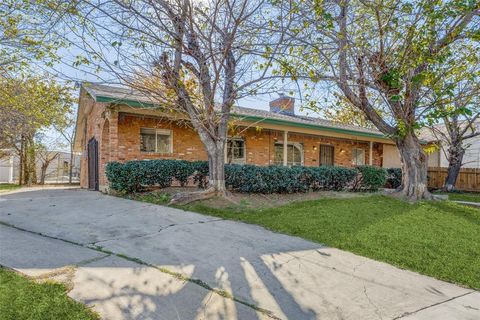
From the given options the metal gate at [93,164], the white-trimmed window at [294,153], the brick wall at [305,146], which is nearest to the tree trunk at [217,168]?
the brick wall at [305,146]

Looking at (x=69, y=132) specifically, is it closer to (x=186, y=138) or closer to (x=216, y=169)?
(x=186, y=138)

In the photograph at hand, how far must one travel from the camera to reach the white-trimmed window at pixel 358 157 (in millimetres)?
18469

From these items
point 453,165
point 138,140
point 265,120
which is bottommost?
point 453,165

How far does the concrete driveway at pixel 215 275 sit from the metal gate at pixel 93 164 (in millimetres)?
6618

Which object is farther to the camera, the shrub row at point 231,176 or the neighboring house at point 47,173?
the neighboring house at point 47,173

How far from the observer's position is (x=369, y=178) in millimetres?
13180

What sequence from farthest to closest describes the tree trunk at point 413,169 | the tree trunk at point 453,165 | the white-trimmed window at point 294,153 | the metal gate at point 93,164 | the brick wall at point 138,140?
1. the white-trimmed window at point 294,153
2. the tree trunk at point 453,165
3. the metal gate at point 93,164
4. the brick wall at point 138,140
5. the tree trunk at point 413,169

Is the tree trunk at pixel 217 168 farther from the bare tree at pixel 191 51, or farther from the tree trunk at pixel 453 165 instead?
the tree trunk at pixel 453 165

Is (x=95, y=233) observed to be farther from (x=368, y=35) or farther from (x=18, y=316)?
(x=368, y=35)

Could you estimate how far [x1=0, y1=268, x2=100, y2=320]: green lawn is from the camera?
8.52 feet

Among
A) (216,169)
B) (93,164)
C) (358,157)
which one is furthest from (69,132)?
(358,157)

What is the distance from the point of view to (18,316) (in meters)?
2.57

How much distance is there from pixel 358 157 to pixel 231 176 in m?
11.2

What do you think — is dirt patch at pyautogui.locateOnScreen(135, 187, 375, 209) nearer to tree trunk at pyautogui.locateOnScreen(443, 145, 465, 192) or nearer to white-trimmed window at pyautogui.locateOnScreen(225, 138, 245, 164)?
white-trimmed window at pyautogui.locateOnScreen(225, 138, 245, 164)
